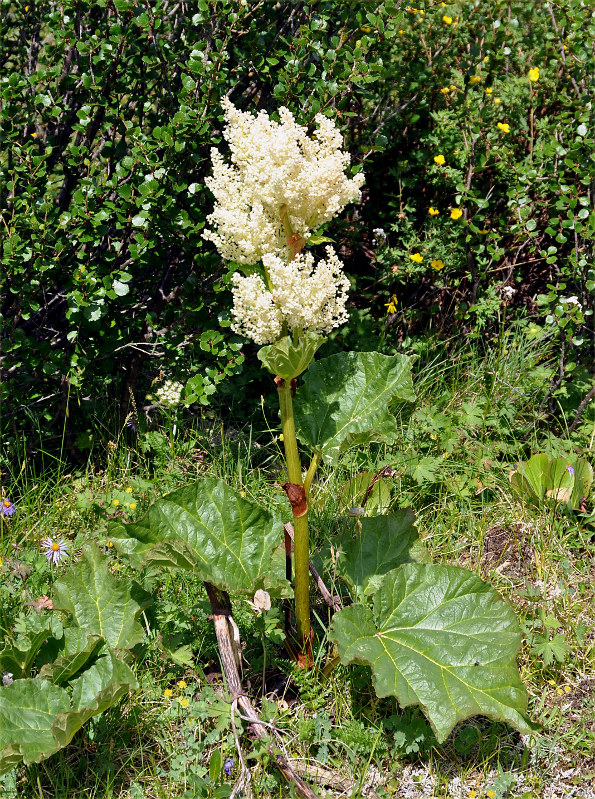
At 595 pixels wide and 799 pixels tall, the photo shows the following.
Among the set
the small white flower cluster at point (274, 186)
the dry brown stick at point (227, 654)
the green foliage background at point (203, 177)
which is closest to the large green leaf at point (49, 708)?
the dry brown stick at point (227, 654)

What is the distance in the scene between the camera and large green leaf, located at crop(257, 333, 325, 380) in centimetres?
200

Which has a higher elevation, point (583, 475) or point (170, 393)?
point (170, 393)

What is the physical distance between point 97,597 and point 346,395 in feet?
3.28

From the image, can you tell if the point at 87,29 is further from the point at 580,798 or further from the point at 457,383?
the point at 580,798

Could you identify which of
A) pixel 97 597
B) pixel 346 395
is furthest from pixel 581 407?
pixel 97 597

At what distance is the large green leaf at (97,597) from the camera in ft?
7.98

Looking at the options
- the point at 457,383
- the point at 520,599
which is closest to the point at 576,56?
the point at 457,383

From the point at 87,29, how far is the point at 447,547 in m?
2.41

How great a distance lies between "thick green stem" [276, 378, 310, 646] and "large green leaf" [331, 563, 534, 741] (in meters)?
0.19

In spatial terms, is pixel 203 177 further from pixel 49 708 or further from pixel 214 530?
pixel 49 708

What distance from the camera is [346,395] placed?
2.54 m

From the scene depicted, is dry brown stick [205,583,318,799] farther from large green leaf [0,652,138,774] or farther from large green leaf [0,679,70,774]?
large green leaf [0,679,70,774]

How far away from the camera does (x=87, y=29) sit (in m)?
3.07

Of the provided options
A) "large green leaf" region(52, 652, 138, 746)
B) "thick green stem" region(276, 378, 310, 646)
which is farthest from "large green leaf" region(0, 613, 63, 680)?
"thick green stem" region(276, 378, 310, 646)
